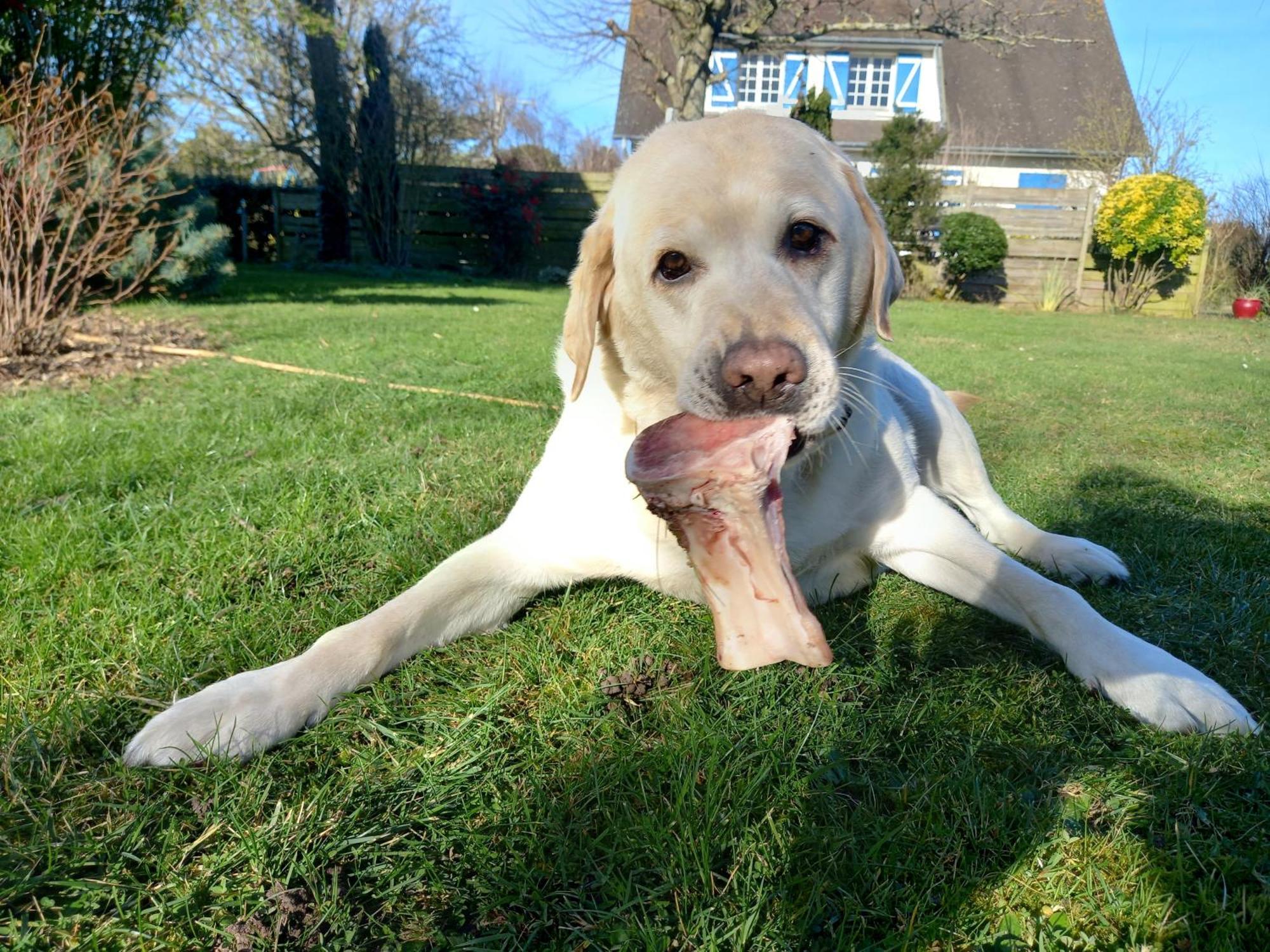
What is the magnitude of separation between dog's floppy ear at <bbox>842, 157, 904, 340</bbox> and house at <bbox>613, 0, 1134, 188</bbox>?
2664 cm

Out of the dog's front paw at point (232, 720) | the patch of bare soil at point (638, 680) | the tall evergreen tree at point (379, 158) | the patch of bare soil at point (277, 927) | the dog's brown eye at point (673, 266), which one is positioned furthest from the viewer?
the tall evergreen tree at point (379, 158)

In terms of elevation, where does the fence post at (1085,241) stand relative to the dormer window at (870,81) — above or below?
below

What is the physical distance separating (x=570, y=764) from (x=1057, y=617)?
1.34m

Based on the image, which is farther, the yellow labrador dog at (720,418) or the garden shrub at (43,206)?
the garden shrub at (43,206)

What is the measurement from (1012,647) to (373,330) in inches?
289

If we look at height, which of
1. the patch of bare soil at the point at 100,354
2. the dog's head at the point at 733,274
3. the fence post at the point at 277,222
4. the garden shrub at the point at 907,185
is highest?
the garden shrub at the point at 907,185

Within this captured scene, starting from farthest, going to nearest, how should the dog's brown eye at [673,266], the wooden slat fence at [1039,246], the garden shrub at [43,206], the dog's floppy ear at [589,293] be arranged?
the wooden slat fence at [1039,246] < the garden shrub at [43,206] < the dog's floppy ear at [589,293] < the dog's brown eye at [673,266]

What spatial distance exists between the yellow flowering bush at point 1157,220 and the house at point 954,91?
35.1ft

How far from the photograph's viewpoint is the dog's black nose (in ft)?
6.14

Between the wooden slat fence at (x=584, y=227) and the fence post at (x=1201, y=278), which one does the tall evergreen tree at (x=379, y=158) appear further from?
the fence post at (x=1201, y=278)

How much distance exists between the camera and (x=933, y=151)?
57.9ft

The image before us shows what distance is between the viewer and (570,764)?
1.73m

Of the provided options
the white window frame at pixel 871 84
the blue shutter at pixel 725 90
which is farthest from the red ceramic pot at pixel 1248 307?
the blue shutter at pixel 725 90

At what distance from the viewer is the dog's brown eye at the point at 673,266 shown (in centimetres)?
221
